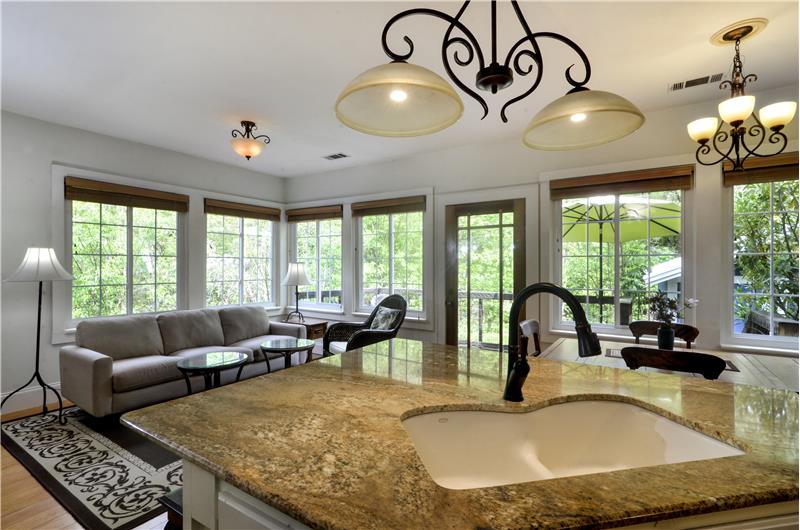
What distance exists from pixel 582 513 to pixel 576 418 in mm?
574

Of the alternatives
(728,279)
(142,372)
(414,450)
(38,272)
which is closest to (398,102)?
(414,450)

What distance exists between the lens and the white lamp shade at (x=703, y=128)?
2328mm

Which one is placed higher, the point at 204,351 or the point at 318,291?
the point at 318,291

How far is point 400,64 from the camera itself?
3.27 ft

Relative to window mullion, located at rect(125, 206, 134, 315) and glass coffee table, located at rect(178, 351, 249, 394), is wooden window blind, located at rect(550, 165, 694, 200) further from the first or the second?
window mullion, located at rect(125, 206, 134, 315)

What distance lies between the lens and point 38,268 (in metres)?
3.02

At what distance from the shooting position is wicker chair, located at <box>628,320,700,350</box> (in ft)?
9.02

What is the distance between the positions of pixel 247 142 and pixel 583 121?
284 cm

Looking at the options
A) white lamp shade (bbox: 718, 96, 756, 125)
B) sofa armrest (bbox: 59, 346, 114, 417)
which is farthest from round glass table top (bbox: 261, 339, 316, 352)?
white lamp shade (bbox: 718, 96, 756, 125)

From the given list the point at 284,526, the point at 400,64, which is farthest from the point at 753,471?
the point at 400,64

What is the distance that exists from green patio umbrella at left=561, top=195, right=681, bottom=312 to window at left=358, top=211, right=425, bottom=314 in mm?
1718

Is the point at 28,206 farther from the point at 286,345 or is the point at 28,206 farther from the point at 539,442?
the point at 539,442

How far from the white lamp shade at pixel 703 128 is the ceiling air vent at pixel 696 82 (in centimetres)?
59

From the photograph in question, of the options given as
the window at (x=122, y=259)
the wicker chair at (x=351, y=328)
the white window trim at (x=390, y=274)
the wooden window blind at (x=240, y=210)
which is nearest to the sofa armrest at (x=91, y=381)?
the window at (x=122, y=259)
